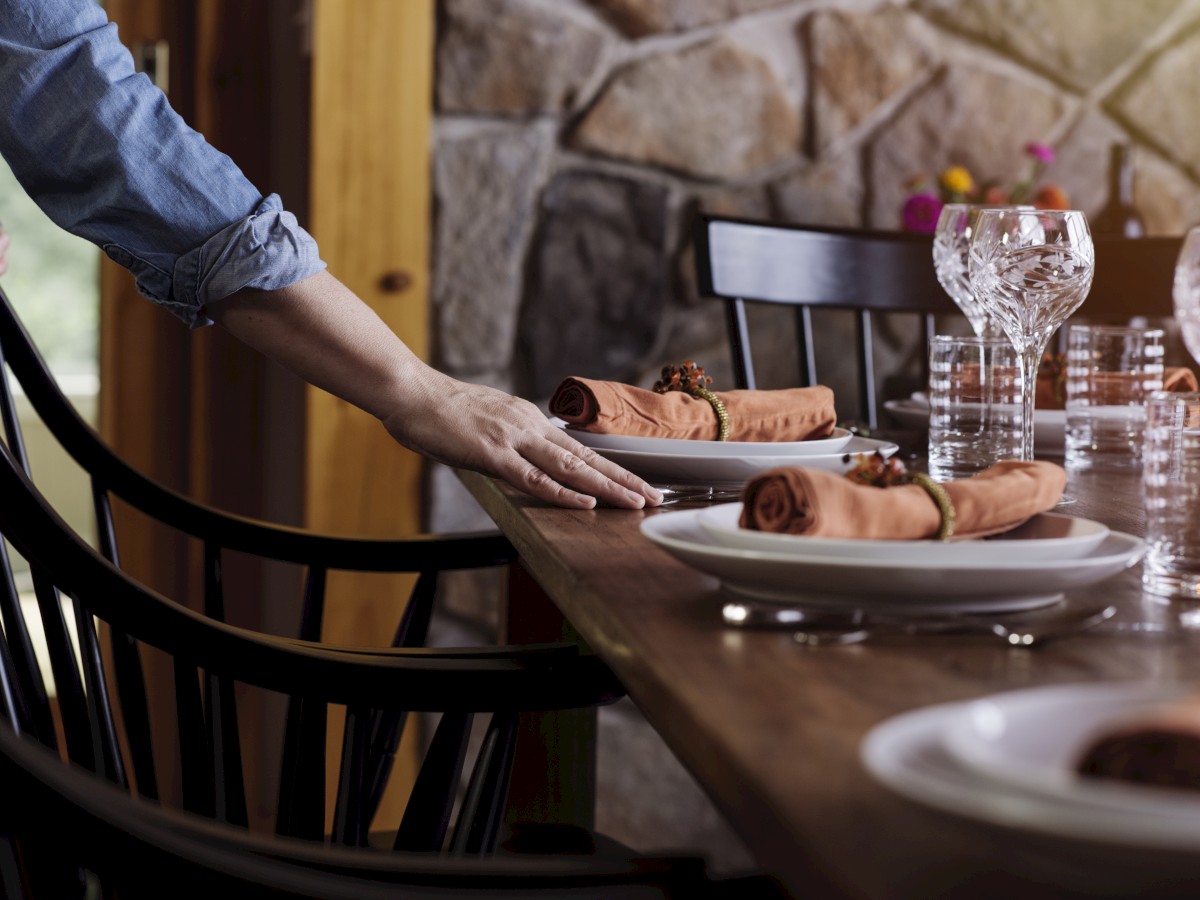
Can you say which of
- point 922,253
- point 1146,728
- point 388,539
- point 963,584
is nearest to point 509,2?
point 922,253

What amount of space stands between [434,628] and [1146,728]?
192 cm

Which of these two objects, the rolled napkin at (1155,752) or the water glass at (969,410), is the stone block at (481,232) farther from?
the rolled napkin at (1155,752)

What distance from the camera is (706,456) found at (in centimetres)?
90

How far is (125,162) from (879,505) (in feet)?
2.07

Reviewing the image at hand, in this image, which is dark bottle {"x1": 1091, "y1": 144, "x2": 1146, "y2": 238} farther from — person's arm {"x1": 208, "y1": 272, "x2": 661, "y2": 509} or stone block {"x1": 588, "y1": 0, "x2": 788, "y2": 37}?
person's arm {"x1": 208, "y1": 272, "x2": 661, "y2": 509}

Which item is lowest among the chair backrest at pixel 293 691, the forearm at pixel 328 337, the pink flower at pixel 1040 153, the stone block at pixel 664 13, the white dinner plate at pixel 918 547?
the chair backrest at pixel 293 691

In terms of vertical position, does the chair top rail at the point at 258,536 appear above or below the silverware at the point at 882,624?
below

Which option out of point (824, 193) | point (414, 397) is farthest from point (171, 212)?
point (824, 193)

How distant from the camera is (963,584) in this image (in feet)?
1.79

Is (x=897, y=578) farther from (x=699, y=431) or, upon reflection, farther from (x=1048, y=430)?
(x=1048, y=430)

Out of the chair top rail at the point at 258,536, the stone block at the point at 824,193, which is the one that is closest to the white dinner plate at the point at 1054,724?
the chair top rail at the point at 258,536

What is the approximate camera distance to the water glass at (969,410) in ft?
3.28

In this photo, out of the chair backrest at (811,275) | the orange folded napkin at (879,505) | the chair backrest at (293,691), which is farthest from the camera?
the chair backrest at (811,275)

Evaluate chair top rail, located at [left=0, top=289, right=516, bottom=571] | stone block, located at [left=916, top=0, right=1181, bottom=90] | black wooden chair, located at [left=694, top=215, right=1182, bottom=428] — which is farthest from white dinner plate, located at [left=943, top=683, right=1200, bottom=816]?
stone block, located at [left=916, top=0, right=1181, bottom=90]
